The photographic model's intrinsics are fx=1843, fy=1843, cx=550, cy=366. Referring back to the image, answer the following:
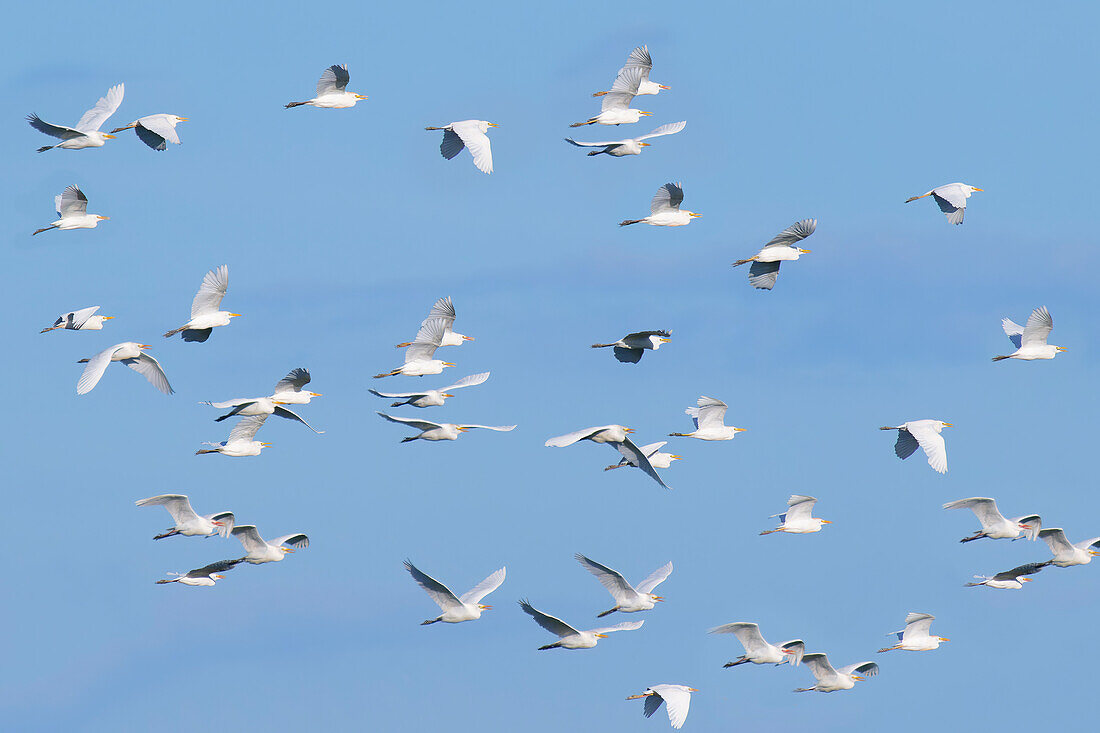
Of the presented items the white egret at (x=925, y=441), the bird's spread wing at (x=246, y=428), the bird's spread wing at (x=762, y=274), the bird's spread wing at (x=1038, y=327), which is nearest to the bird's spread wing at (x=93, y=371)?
the bird's spread wing at (x=246, y=428)

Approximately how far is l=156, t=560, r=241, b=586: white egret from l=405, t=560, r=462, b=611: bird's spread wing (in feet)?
20.8

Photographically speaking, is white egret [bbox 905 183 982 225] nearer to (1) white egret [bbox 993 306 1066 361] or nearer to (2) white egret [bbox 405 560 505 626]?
(1) white egret [bbox 993 306 1066 361]

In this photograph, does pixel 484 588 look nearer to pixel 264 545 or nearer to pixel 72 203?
pixel 264 545

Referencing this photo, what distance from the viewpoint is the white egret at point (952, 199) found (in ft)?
185

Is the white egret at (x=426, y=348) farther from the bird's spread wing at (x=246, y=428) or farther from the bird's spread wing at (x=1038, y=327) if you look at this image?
the bird's spread wing at (x=1038, y=327)

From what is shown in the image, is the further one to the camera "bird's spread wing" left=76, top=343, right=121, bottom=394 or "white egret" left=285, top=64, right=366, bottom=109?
"white egret" left=285, top=64, right=366, bottom=109

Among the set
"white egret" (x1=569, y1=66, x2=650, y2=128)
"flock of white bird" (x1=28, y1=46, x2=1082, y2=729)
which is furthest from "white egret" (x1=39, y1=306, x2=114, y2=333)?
"white egret" (x1=569, y1=66, x2=650, y2=128)

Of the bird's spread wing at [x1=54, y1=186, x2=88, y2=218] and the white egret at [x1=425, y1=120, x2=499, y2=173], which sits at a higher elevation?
the white egret at [x1=425, y1=120, x2=499, y2=173]

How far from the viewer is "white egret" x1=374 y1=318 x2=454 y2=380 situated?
57219mm

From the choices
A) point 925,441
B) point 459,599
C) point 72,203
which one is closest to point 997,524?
point 925,441

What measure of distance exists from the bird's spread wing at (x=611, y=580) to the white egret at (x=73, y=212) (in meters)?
19.5

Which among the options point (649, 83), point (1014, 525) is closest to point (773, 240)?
point (649, 83)

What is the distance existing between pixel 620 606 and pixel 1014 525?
12590 mm

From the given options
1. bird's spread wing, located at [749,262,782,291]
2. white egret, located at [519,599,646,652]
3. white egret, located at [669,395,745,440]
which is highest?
bird's spread wing, located at [749,262,782,291]
